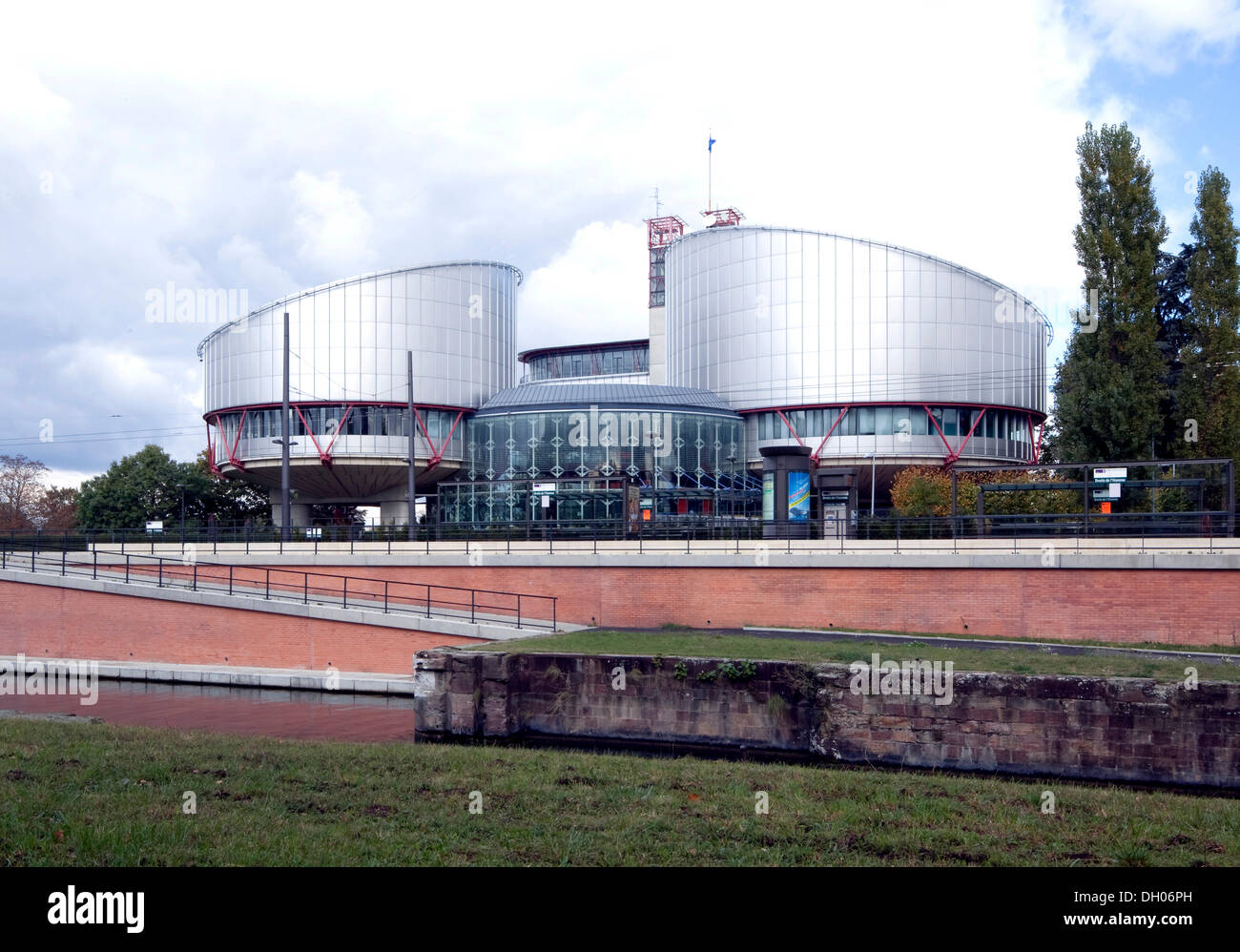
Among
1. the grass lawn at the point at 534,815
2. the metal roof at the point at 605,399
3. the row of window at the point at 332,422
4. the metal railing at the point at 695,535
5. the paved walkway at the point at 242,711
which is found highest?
the metal roof at the point at 605,399

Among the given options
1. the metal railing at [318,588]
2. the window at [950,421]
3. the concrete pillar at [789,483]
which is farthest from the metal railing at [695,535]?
the window at [950,421]

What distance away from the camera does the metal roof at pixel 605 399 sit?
58.1 metres

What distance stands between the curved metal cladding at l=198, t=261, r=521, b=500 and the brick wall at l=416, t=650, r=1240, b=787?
44699 millimetres

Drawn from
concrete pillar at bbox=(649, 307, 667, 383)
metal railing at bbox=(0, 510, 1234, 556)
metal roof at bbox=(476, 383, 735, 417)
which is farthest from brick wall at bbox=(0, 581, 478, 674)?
concrete pillar at bbox=(649, 307, 667, 383)

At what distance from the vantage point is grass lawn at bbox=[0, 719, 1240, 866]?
7340 millimetres

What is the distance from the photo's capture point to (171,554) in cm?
3462

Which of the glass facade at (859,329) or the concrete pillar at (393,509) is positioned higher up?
the glass facade at (859,329)

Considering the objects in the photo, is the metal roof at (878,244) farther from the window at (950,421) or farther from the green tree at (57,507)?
the green tree at (57,507)

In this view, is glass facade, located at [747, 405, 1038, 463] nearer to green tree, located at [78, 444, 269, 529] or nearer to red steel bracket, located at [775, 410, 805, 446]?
red steel bracket, located at [775, 410, 805, 446]

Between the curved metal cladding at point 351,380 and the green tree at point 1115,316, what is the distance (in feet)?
118

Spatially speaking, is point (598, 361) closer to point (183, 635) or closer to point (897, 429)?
point (897, 429)

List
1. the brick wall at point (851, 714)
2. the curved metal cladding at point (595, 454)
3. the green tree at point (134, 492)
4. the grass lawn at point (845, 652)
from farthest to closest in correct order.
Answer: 1. the green tree at point (134, 492)
2. the curved metal cladding at point (595, 454)
3. the grass lawn at point (845, 652)
4. the brick wall at point (851, 714)
